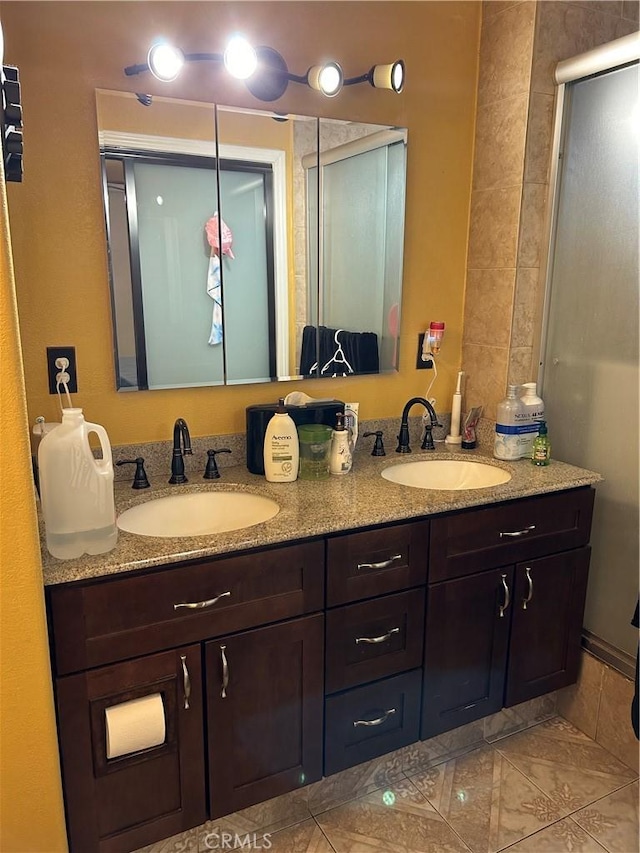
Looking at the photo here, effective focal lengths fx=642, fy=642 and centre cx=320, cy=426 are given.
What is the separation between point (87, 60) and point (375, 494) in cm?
131

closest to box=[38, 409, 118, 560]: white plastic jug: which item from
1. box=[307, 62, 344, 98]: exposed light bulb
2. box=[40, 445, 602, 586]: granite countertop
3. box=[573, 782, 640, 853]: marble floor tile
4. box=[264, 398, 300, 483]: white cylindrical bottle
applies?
box=[40, 445, 602, 586]: granite countertop

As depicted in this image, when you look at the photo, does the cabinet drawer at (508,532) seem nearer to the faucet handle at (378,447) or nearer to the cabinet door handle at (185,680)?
the faucet handle at (378,447)

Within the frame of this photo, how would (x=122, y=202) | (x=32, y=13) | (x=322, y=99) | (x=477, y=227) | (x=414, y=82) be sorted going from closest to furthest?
(x=32, y=13), (x=122, y=202), (x=322, y=99), (x=414, y=82), (x=477, y=227)

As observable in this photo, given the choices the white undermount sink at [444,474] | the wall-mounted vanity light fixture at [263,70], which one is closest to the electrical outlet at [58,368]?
the wall-mounted vanity light fixture at [263,70]

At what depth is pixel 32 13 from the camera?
59.6 inches

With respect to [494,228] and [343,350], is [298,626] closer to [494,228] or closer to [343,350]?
[343,350]

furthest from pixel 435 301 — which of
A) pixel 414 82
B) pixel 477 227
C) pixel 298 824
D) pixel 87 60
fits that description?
pixel 298 824

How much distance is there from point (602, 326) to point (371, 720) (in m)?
1.33

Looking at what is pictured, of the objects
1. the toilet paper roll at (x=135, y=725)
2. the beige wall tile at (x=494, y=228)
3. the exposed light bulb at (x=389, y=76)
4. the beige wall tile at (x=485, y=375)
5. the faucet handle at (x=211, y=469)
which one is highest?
the exposed light bulb at (x=389, y=76)

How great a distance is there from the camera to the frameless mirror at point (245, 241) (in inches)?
66.4

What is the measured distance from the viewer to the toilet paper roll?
1.36 m

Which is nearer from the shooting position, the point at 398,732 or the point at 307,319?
the point at 398,732

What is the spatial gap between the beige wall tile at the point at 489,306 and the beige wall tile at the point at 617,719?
3.64ft

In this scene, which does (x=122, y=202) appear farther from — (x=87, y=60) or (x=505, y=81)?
(x=505, y=81)
